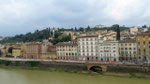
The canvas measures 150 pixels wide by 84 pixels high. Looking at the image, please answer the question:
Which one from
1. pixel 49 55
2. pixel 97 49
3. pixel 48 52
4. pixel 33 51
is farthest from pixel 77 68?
pixel 33 51

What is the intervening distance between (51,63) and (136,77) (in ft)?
67.3

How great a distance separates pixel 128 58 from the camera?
4044 cm

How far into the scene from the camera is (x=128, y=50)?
40.6 metres

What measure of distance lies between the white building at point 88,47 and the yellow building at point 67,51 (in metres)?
1.85

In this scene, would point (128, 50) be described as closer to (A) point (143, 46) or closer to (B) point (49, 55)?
(A) point (143, 46)

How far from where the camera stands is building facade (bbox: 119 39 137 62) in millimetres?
39844

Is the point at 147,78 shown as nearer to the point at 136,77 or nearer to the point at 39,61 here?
the point at 136,77

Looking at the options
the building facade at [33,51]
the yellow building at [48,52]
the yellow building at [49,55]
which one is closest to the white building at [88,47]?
the yellow building at [49,55]

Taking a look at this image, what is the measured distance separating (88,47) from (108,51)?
532cm

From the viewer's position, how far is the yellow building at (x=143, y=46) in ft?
124

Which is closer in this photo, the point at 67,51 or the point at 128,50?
the point at 128,50

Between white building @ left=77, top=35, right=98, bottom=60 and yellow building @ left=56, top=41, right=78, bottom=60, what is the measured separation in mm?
1854

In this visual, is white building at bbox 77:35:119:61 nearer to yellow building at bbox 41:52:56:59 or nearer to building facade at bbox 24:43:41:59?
yellow building at bbox 41:52:56:59

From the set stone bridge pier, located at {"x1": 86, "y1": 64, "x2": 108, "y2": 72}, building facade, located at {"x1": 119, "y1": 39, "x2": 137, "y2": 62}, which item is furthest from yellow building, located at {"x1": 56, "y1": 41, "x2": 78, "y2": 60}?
building facade, located at {"x1": 119, "y1": 39, "x2": 137, "y2": 62}
